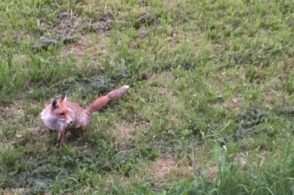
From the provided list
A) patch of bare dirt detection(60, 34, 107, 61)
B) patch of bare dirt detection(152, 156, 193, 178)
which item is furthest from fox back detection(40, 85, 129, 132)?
patch of bare dirt detection(60, 34, 107, 61)

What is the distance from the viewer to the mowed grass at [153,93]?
4.89m

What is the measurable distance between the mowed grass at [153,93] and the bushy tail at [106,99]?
0.06m

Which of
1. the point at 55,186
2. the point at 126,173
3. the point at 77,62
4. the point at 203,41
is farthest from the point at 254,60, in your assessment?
the point at 55,186

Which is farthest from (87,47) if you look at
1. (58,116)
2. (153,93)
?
(58,116)

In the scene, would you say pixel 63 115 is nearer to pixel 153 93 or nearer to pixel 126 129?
pixel 126 129

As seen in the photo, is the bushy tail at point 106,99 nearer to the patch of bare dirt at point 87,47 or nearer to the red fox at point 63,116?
the red fox at point 63,116

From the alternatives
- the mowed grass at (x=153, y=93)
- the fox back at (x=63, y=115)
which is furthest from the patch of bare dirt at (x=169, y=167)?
the fox back at (x=63, y=115)

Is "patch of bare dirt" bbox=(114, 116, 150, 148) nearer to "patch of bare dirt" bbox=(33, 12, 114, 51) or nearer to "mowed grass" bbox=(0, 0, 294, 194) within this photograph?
"mowed grass" bbox=(0, 0, 294, 194)

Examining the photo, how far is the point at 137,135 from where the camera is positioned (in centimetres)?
544

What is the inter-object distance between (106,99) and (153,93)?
0.46 meters

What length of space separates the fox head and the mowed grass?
0.52 feet

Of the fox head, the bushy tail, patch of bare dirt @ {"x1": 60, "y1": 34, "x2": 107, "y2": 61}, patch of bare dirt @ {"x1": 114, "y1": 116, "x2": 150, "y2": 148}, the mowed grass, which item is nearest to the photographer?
the mowed grass

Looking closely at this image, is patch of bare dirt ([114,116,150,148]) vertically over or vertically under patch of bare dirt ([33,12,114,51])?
under

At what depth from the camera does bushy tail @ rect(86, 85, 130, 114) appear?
558 centimetres
